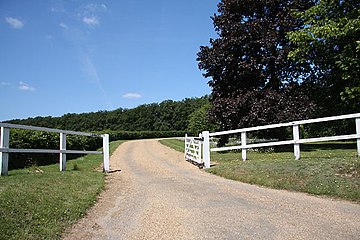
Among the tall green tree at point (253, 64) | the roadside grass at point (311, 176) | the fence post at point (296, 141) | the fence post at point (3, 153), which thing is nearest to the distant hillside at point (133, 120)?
the tall green tree at point (253, 64)

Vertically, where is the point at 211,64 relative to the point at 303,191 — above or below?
above

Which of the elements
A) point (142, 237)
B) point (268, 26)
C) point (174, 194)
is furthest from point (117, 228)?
point (268, 26)

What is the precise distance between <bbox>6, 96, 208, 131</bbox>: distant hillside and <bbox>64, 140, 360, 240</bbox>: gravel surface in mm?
78691

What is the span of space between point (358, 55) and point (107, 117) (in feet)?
260

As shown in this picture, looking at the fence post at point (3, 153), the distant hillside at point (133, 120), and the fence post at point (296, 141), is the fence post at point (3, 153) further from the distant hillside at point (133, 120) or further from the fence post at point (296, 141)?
the distant hillside at point (133, 120)

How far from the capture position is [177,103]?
9738 centimetres

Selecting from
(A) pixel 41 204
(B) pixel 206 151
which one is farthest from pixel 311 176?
(A) pixel 41 204

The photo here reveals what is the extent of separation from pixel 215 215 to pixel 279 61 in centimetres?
1536

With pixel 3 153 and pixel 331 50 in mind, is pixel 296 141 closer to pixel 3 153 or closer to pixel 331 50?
pixel 3 153

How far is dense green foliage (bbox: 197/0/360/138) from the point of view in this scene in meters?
17.7

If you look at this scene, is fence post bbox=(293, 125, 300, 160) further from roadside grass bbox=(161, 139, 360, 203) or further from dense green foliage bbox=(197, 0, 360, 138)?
dense green foliage bbox=(197, 0, 360, 138)

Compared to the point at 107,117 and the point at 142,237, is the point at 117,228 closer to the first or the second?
the point at 142,237

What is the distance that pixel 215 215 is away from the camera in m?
5.40

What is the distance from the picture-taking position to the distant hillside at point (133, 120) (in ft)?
289
